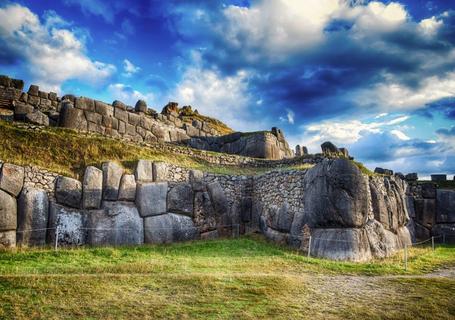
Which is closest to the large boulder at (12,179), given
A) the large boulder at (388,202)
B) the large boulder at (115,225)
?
the large boulder at (115,225)

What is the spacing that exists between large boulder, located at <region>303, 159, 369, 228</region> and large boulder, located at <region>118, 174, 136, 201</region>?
28.0ft

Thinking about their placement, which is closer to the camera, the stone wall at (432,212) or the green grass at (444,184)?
the stone wall at (432,212)

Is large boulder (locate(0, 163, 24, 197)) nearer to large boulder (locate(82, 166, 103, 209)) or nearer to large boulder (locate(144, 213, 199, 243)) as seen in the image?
large boulder (locate(82, 166, 103, 209))

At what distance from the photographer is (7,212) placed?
13.6 metres

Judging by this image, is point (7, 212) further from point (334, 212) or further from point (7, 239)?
point (334, 212)

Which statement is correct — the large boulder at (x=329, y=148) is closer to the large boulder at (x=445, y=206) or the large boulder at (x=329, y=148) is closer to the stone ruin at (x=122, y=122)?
the stone ruin at (x=122, y=122)

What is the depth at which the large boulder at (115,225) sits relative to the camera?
1518 cm

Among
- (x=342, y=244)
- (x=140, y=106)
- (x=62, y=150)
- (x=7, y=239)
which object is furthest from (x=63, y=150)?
(x=342, y=244)

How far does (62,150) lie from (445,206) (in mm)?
24130

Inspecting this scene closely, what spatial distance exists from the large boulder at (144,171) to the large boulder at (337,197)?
319 inches

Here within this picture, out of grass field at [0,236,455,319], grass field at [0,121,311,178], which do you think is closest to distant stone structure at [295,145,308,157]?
grass field at [0,121,311,178]

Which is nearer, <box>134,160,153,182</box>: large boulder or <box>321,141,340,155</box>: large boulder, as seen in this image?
<box>134,160,153,182</box>: large boulder

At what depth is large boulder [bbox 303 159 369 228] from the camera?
15406mm

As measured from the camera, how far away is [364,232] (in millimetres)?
15711
